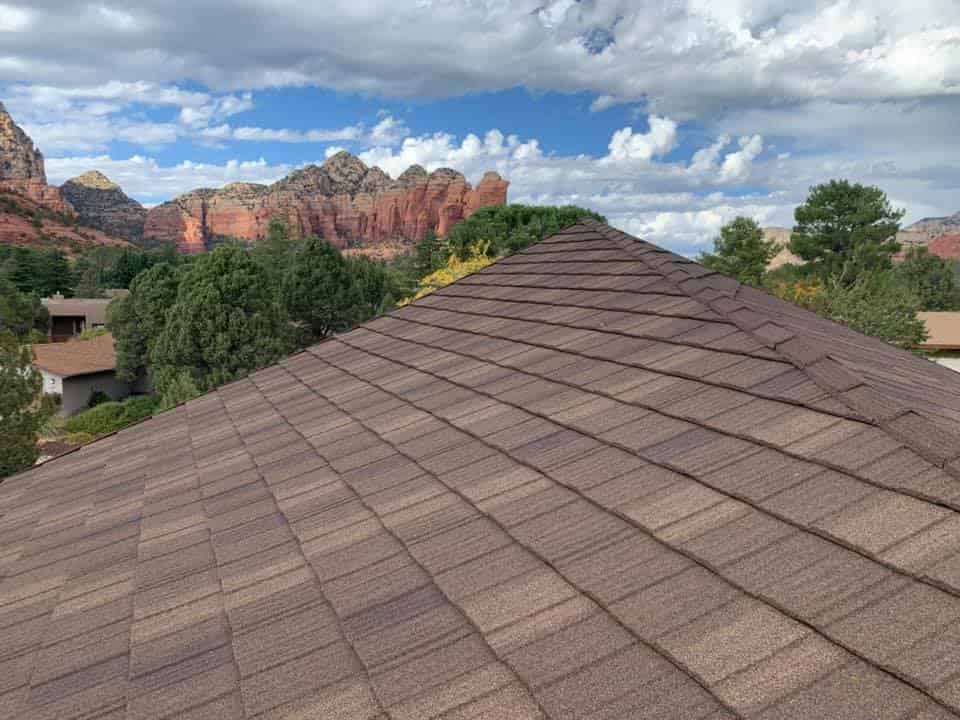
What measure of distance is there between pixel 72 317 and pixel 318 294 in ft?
106

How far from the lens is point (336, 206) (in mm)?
160250

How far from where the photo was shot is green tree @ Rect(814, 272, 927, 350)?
24797 millimetres

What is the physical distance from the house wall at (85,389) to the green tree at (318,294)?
11596 mm

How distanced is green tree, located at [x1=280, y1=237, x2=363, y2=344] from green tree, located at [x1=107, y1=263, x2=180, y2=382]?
6.87 metres

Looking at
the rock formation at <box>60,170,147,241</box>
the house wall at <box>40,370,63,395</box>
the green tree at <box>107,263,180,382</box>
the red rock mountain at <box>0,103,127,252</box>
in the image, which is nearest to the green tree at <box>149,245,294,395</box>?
the green tree at <box>107,263,180,382</box>

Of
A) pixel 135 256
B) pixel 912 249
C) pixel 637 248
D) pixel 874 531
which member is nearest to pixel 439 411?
pixel 874 531

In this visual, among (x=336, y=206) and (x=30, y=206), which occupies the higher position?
(x=336, y=206)

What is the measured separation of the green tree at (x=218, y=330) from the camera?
27.8 metres

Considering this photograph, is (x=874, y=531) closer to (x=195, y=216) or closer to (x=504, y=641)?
(x=504, y=641)

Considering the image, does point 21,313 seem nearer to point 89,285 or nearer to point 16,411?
point 89,285

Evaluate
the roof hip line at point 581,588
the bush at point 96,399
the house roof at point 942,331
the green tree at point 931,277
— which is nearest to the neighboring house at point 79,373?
the bush at point 96,399

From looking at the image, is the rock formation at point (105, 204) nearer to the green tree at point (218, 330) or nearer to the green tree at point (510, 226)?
the green tree at point (510, 226)

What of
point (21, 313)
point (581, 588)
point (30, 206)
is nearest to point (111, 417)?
point (21, 313)

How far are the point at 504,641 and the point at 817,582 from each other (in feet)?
3.37
